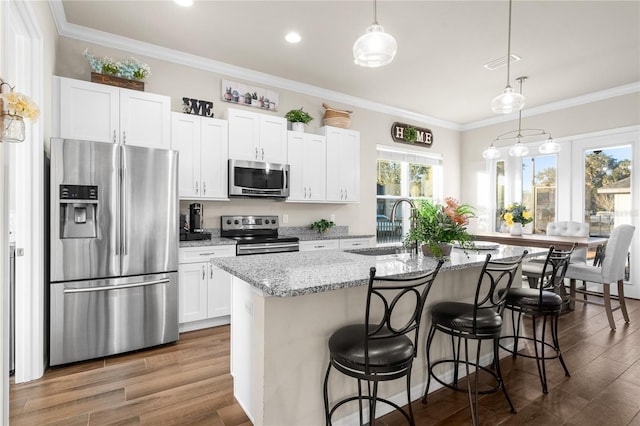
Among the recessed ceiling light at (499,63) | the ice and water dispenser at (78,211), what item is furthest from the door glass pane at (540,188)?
the ice and water dispenser at (78,211)

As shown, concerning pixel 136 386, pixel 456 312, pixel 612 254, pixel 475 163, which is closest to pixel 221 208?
pixel 136 386

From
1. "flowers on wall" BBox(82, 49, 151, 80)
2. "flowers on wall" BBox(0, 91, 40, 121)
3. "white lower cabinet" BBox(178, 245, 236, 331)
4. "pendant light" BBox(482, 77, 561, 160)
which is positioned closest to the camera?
"flowers on wall" BBox(0, 91, 40, 121)

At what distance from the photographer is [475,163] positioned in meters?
6.52

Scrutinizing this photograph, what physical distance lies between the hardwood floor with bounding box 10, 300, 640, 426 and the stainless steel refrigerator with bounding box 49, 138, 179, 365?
23 cm

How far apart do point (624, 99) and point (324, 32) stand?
174 inches

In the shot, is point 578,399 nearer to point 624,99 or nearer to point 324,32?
point 324,32

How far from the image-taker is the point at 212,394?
225 centimetres

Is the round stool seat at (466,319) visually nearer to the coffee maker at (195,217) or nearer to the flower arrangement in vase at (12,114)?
the flower arrangement in vase at (12,114)

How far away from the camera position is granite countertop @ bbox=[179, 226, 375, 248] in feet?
11.2

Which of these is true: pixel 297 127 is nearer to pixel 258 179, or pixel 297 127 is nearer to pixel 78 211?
pixel 258 179

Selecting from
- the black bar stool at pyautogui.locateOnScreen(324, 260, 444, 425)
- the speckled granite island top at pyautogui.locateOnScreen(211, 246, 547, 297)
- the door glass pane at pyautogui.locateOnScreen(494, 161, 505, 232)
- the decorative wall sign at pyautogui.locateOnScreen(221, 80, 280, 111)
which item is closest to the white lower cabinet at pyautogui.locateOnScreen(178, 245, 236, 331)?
the speckled granite island top at pyautogui.locateOnScreen(211, 246, 547, 297)

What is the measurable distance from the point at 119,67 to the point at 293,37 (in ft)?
5.45

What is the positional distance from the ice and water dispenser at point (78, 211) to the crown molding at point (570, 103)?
20.3ft

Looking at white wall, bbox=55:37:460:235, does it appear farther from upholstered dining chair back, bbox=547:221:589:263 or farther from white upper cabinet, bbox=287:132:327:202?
upholstered dining chair back, bbox=547:221:589:263
